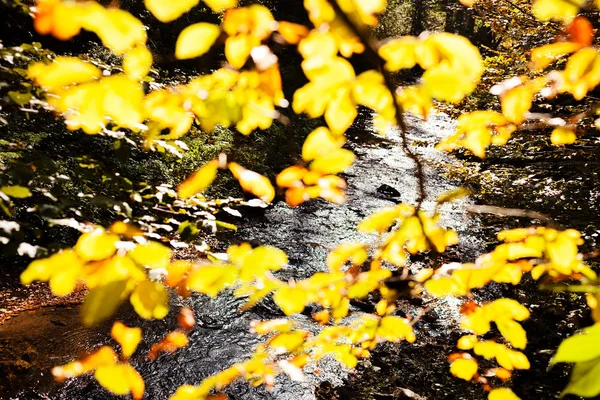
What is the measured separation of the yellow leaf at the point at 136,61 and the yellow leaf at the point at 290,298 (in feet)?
2.58

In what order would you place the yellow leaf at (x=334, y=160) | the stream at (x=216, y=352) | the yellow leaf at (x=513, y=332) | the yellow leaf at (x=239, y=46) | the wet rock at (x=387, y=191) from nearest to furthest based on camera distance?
the yellow leaf at (x=239, y=46), the yellow leaf at (x=334, y=160), the yellow leaf at (x=513, y=332), the stream at (x=216, y=352), the wet rock at (x=387, y=191)

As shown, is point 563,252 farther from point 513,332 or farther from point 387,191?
point 387,191

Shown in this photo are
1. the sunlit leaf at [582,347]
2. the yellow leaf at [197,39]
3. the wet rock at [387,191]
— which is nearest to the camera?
the sunlit leaf at [582,347]

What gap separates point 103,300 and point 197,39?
57cm

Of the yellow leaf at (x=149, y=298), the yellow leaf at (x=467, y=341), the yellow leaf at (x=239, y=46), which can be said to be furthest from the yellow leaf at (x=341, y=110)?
the yellow leaf at (x=467, y=341)

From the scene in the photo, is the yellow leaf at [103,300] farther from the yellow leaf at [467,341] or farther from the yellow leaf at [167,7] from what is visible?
the yellow leaf at [467,341]

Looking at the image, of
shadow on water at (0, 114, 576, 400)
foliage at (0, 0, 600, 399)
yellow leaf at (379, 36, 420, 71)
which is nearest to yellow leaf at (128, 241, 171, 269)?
foliage at (0, 0, 600, 399)

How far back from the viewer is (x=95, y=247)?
0.94 metres

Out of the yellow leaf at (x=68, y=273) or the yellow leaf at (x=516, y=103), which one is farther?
the yellow leaf at (x=516, y=103)

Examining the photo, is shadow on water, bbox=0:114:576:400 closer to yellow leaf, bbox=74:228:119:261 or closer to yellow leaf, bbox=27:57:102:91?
yellow leaf, bbox=74:228:119:261

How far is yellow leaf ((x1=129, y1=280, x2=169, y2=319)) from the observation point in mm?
894

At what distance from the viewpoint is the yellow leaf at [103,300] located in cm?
71

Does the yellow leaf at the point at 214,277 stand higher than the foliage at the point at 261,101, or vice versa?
the foliage at the point at 261,101

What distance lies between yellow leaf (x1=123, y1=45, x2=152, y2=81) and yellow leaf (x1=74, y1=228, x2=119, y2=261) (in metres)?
0.43
